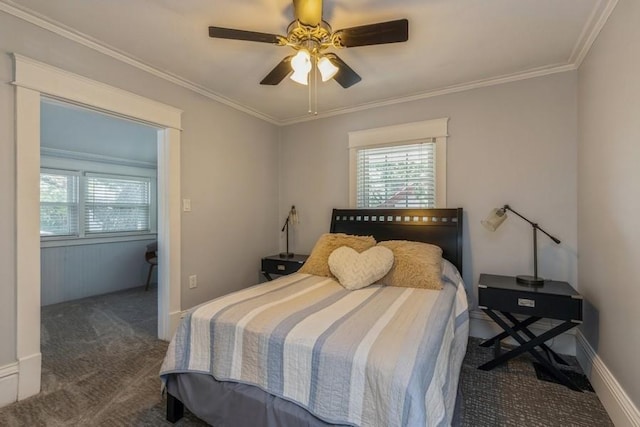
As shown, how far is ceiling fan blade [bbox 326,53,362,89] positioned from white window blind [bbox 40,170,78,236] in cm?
412

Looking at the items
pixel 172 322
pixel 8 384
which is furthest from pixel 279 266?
pixel 8 384

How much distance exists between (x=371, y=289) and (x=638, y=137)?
5.45 feet

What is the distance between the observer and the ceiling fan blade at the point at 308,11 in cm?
155

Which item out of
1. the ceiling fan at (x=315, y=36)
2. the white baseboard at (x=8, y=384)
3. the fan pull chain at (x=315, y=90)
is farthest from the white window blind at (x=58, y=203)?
the ceiling fan at (x=315, y=36)

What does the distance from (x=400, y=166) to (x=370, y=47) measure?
1.32 m

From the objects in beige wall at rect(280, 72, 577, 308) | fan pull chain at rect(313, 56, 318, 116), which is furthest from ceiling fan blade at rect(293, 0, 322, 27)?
beige wall at rect(280, 72, 577, 308)

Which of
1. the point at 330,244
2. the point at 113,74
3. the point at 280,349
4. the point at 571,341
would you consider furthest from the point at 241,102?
the point at 571,341

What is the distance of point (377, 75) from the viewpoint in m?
2.69

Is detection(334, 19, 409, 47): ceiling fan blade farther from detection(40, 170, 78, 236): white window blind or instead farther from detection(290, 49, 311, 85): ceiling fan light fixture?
detection(40, 170, 78, 236): white window blind

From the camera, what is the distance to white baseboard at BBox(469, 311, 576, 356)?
98.3 inches

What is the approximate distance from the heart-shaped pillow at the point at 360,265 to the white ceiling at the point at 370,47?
1557 millimetres

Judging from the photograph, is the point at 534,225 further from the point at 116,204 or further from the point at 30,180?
the point at 116,204

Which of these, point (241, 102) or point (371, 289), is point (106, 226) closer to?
point (241, 102)

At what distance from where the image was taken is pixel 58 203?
4.07m
